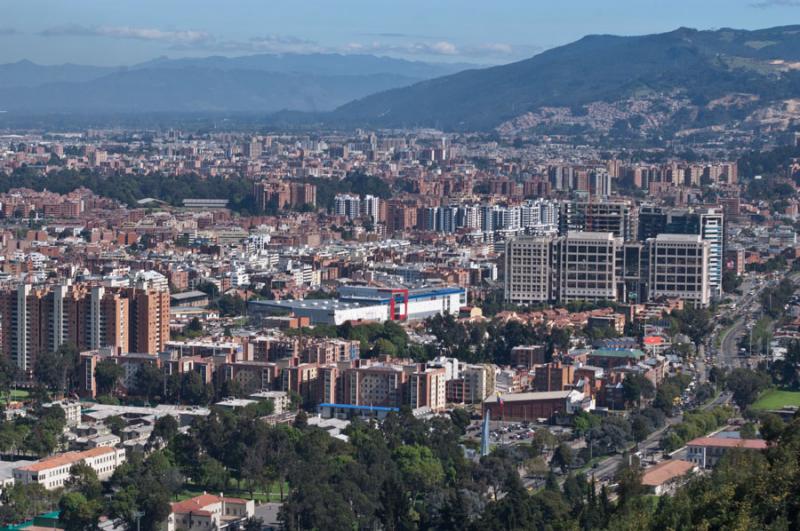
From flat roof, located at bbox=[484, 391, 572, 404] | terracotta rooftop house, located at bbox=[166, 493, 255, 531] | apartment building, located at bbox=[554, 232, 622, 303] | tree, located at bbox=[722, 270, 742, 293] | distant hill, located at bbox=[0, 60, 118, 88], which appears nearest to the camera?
terracotta rooftop house, located at bbox=[166, 493, 255, 531]

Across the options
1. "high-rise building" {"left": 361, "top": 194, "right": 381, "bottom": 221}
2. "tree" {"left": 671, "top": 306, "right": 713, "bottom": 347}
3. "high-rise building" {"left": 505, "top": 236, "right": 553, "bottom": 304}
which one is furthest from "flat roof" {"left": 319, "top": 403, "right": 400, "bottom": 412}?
"high-rise building" {"left": 361, "top": 194, "right": 381, "bottom": 221}

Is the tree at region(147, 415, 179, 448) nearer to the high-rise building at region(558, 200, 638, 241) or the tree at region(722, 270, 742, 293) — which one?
the high-rise building at region(558, 200, 638, 241)

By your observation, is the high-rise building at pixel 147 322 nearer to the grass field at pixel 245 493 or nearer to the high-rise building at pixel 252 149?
the grass field at pixel 245 493

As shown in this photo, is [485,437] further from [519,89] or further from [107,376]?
[519,89]

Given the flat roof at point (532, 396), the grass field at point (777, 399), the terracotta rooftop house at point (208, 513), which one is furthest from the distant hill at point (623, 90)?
the terracotta rooftop house at point (208, 513)

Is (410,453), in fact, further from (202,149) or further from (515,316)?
(202,149)

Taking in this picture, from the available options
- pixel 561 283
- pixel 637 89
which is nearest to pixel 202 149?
pixel 637 89
